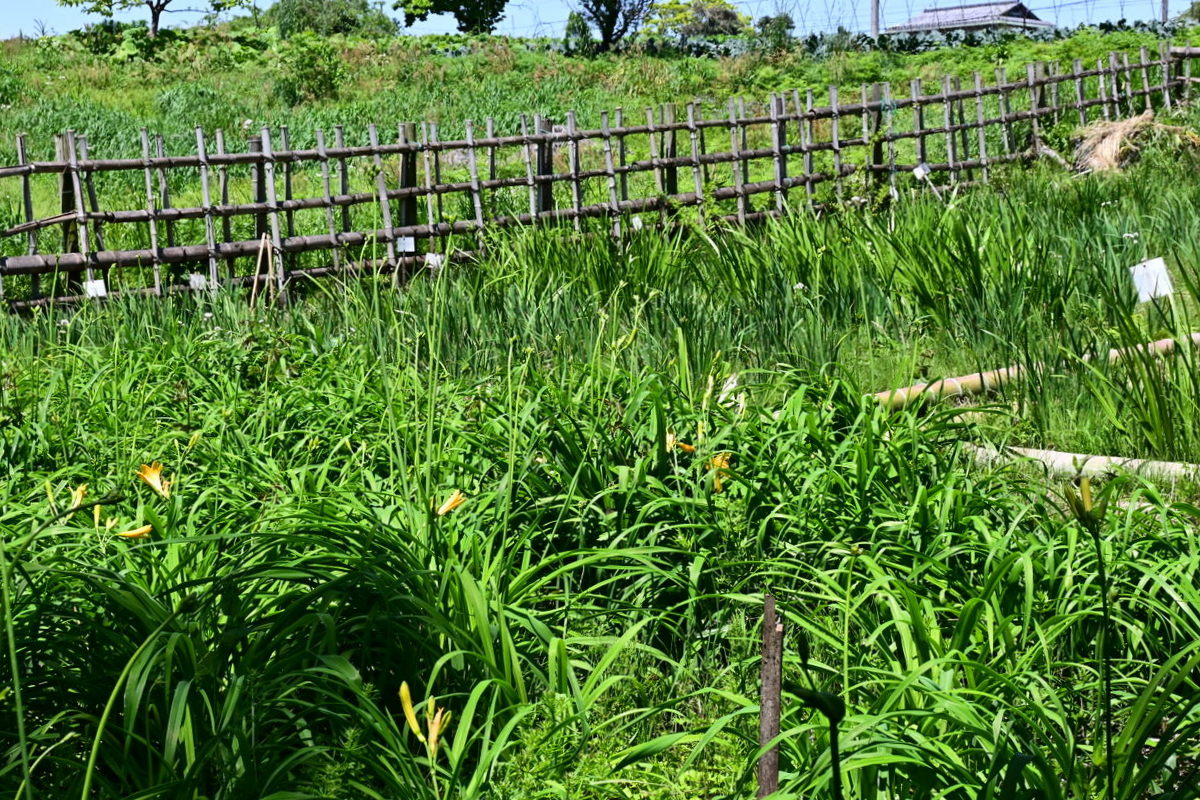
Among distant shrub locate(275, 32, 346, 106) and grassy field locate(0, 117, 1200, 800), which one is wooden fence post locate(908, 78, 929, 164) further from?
distant shrub locate(275, 32, 346, 106)

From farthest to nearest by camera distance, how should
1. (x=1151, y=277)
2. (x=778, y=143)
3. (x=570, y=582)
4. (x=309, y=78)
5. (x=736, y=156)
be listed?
1. (x=309, y=78)
2. (x=778, y=143)
3. (x=736, y=156)
4. (x=1151, y=277)
5. (x=570, y=582)

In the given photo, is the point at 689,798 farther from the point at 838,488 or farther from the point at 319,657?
the point at 838,488

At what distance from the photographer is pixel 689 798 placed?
1.62 m

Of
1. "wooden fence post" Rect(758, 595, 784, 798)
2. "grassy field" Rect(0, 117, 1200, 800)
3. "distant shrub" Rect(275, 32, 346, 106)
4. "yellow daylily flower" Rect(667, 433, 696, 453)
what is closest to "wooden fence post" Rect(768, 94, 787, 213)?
"grassy field" Rect(0, 117, 1200, 800)

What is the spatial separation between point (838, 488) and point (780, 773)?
1.05 m

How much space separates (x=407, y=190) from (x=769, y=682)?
7.02 metres

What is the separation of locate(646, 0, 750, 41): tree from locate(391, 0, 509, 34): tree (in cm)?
504

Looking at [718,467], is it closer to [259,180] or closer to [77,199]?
[77,199]

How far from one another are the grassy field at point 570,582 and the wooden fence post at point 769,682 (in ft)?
0.15

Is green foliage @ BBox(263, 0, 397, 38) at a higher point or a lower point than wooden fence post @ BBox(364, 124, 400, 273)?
higher

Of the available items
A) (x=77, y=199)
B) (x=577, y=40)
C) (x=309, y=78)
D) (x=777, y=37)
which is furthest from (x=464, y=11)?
(x=77, y=199)

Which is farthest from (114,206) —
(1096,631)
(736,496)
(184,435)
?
(1096,631)

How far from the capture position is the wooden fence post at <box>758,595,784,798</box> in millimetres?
1000

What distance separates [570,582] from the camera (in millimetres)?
2346
